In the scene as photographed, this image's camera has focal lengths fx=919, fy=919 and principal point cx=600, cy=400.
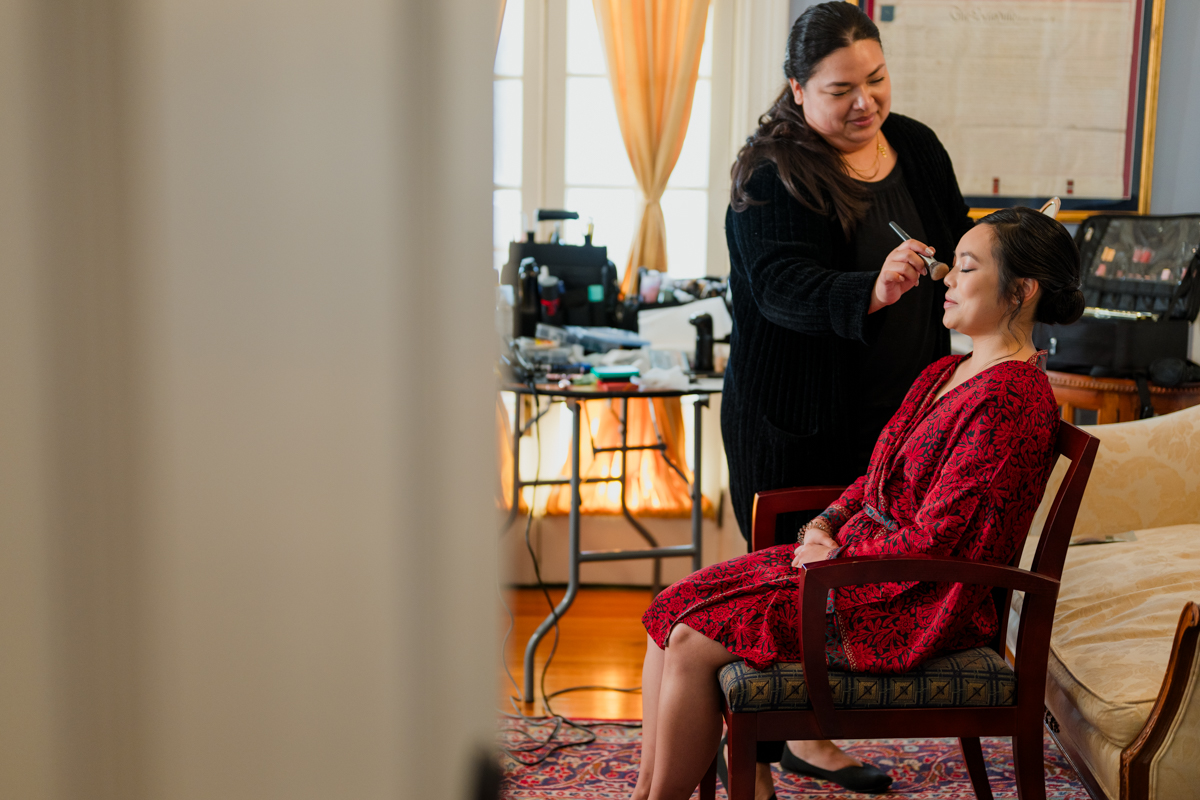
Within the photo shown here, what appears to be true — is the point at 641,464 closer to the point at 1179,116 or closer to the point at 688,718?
the point at 688,718

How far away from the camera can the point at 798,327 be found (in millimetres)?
1438

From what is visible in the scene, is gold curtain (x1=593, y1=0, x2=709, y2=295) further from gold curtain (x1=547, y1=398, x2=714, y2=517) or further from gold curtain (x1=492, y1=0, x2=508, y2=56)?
gold curtain (x1=492, y1=0, x2=508, y2=56)

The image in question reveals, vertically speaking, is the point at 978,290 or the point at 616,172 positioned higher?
the point at 616,172

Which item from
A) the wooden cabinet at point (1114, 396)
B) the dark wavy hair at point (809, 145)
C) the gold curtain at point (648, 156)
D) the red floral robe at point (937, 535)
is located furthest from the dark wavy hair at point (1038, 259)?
the gold curtain at point (648, 156)

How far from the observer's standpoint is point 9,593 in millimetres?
141

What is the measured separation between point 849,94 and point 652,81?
2.00 meters

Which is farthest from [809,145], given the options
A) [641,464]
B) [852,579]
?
[641,464]

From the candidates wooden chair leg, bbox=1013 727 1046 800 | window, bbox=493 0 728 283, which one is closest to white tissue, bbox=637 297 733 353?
window, bbox=493 0 728 283

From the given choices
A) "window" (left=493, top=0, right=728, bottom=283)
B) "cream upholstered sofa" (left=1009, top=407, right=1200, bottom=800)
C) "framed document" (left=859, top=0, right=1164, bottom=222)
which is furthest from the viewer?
"window" (left=493, top=0, right=728, bottom=283)

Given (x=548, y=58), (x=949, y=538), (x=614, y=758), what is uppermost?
(x=548, y=58)

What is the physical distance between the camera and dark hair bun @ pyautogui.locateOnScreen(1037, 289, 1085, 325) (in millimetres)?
1388

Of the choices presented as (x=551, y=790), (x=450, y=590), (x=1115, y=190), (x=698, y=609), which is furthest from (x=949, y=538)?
(x=1115, y=190)

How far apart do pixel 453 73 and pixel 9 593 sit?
0.12 m

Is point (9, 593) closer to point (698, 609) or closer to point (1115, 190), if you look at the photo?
point (698, 609)
